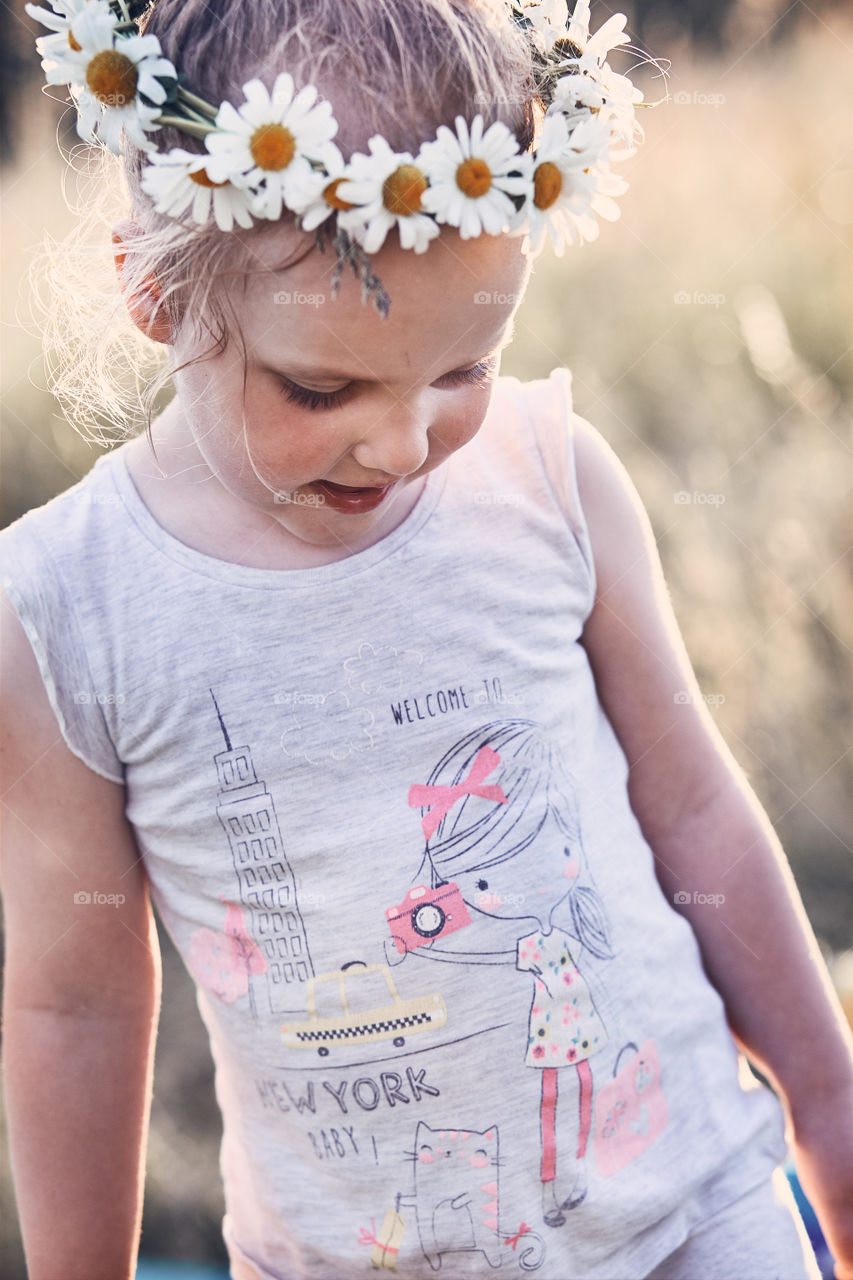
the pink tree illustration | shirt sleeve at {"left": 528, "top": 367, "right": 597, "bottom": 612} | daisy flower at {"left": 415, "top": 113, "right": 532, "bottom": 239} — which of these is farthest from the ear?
the pink tree illustration

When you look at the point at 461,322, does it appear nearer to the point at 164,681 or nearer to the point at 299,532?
the point at 299,532

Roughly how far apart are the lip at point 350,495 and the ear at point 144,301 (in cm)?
16

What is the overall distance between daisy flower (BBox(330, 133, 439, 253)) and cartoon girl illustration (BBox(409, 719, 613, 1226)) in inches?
15.8

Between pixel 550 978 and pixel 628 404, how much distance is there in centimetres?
199

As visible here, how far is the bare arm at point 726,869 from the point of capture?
1.04 metres

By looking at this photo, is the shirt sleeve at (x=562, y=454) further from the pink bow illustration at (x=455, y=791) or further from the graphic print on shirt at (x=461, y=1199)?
the graphic print on shirt at (x=461, y=1199)

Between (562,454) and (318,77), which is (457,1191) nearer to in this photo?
(562,454)

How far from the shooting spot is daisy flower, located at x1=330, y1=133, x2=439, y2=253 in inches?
28.1

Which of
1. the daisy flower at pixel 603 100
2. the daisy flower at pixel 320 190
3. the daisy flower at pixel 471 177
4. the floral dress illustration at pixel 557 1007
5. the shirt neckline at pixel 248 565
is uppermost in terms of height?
the daisy flower at pixel 603 100

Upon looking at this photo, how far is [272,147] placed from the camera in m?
0.72

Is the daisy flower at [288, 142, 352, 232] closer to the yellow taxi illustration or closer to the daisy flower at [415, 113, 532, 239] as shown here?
the daisy flower at [415, 113, 532, 239]

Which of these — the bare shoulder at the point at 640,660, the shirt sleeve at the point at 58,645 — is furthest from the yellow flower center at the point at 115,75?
the bare shoulder at the point at 640,660

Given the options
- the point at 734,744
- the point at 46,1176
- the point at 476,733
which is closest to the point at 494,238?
the point at 476,733

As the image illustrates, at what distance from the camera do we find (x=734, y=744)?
2.44 meters
